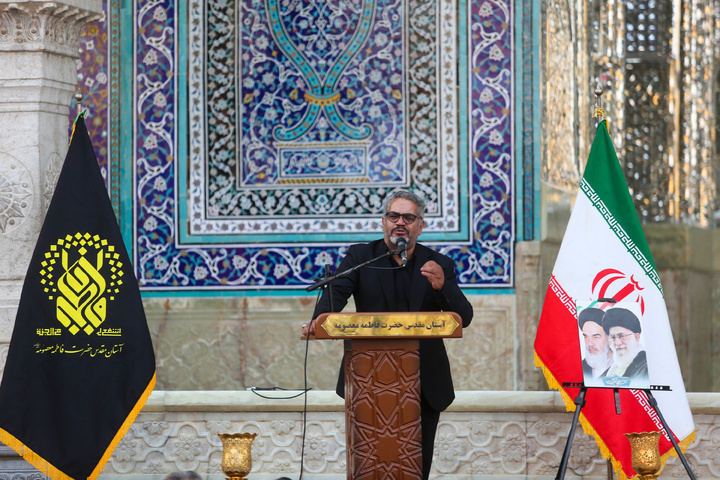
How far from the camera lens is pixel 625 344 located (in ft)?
13.1

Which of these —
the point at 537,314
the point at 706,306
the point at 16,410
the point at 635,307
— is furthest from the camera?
the point at 706,306

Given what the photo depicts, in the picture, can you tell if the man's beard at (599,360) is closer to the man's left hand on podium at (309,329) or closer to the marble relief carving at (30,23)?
the man's left hand on podium at (309,329)

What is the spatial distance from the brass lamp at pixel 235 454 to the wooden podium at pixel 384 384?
0.33 metres

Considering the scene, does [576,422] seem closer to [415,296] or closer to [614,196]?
[415,296]

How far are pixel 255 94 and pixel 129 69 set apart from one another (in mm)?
792

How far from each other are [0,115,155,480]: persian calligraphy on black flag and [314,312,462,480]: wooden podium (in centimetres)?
133

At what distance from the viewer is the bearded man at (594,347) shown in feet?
13.0

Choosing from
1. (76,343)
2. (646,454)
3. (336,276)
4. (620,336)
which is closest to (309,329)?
(336,276)

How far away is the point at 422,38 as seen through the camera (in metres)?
6.61

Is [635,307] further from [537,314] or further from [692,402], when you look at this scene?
[537,314]

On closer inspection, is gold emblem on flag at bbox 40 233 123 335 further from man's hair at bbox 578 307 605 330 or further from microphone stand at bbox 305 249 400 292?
man's hair at bbox 578 307 605 330

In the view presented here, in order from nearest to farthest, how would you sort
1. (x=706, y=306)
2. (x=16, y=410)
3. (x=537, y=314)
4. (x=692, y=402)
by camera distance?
(x=16, y=410) < (x=692, y=402) < (x=537, y=314) < (x=706, y=306)

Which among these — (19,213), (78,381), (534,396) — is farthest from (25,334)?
(534,396)

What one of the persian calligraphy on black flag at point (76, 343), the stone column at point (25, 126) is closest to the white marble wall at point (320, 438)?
the persian calligraphy on black flag at point (76, 343)
